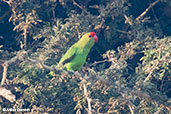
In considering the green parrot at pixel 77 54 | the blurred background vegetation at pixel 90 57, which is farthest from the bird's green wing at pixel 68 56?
the blurred background vegetation at pixel 90 57

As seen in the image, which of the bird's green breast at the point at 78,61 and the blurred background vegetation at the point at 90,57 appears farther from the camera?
the bird's green breast at the point at 78,61

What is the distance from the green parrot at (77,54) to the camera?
4766 mm

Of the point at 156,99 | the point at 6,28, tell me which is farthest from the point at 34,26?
the point at 156,99

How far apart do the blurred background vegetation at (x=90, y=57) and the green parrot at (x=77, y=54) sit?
8.2 inches

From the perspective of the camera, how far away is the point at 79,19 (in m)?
5.14

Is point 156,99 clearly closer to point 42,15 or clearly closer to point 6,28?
point 42,15

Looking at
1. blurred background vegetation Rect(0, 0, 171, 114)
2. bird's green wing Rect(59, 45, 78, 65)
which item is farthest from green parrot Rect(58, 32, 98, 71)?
blurred background vegetation Rect(0, 0, 171, 114)

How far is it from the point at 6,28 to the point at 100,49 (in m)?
1.96

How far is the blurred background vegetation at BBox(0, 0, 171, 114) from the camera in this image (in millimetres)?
4113

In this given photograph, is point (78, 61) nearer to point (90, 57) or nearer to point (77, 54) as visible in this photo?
point (77, 54)

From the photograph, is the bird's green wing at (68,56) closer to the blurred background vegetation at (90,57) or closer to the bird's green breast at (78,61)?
the bird's green breast at (78,61)

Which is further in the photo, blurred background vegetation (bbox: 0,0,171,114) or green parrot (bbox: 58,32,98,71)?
green parrot (bbox: 58,32,98,71)

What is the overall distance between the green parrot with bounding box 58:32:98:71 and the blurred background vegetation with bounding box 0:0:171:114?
0.21 metres

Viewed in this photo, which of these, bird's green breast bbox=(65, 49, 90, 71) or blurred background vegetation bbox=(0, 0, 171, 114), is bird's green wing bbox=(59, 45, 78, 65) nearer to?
bird's green breast bbox=(65, 49, 90, 71)
